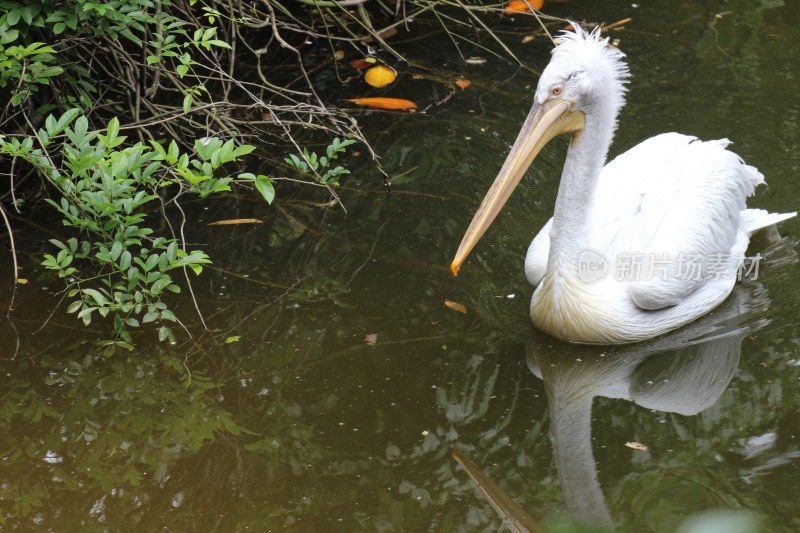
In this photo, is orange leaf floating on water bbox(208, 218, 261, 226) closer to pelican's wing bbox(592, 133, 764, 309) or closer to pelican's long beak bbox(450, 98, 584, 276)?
pelican's long beak bbox(450, 98, 584, 276)

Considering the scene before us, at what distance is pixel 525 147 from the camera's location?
11.0 feet

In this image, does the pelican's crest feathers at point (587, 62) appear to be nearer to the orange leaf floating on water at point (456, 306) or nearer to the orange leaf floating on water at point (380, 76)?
the orange leaf floating on water at point (456, 306)

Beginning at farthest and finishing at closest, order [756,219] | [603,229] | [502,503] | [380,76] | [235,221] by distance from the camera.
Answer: [380,76], [235,221], [756,219], [603,229], [502,503]

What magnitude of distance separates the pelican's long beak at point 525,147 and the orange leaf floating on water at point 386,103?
6.31ft

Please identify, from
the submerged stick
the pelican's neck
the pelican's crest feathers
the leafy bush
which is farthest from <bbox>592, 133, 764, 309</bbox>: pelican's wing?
the leafy bush

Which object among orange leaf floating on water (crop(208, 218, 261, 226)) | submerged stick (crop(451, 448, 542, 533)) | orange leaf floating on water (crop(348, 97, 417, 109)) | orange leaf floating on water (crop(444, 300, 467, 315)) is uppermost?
orange leaf floating on water (crop(348, 97, 417, 109))

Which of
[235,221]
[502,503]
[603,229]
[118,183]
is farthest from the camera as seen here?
[235,221]

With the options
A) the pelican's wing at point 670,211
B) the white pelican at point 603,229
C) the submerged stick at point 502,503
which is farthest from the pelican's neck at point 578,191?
the submerged stick at point 502,503

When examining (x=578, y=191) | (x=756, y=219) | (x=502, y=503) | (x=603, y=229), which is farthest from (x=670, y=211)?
(x=502, y=503)

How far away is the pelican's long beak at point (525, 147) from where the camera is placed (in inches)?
130

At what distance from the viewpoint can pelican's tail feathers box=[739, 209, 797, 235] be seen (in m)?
4.04

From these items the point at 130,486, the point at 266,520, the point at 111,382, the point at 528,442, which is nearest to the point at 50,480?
the point at 130,486

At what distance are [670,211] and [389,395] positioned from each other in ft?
4.25

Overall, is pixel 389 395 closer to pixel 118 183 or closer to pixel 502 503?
pixel 502 503
